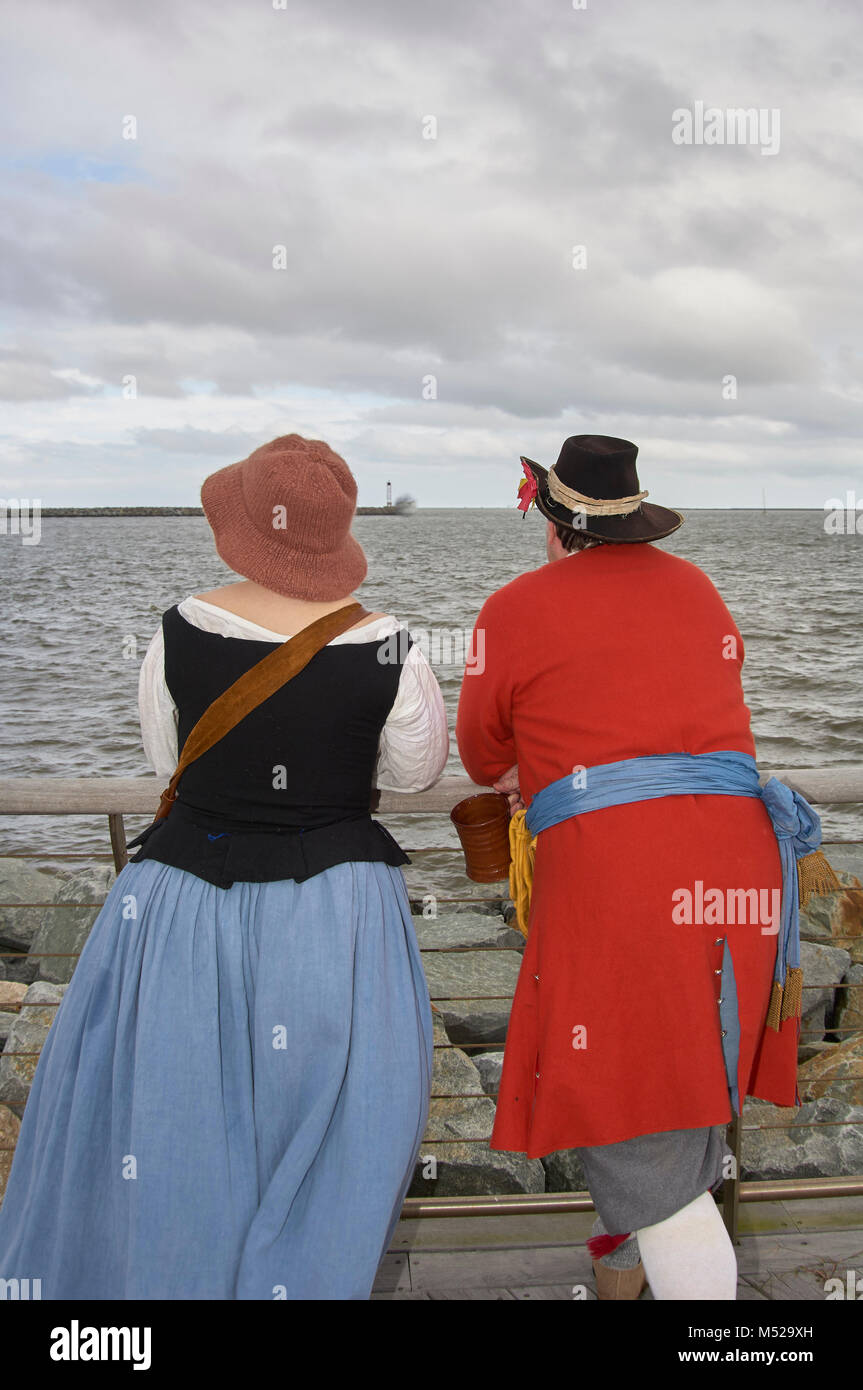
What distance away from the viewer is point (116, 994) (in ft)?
5.79

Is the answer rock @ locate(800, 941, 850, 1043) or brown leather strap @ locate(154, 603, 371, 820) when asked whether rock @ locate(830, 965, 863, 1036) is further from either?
brown leather strap @ locate(154, 603, 371, 820)

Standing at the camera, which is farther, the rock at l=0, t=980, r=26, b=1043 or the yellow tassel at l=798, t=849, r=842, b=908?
the rock at l=0, t=980, r=26, b=1043

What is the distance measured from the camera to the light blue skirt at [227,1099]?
164 centimetres

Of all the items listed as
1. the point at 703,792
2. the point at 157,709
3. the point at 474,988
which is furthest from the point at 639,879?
the point at 474,988

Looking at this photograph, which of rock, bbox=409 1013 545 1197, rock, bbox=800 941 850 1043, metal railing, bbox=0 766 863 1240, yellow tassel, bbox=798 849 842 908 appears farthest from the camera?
rock, bbox=800 941 850 1043

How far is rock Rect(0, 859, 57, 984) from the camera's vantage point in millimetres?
6453

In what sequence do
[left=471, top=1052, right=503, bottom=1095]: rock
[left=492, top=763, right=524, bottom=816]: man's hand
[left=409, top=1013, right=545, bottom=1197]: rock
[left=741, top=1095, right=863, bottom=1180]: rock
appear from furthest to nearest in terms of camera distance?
[left=471, top=1052, right=503, bottom=1095]: rock, [left=741, top=1095, right=863, bottom=1180]: rock, [left=409, top=1013, right=545, bottom=1197]: rock, [left=492, top=763, right=524, bottom=816]: man's hand

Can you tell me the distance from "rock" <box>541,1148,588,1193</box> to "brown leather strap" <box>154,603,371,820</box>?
80.7 inches

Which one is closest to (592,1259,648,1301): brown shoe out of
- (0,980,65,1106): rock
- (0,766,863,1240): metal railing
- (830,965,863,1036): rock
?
(0,766,863,1240): metal railing

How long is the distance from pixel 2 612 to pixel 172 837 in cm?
3219

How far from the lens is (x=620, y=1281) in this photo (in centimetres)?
210

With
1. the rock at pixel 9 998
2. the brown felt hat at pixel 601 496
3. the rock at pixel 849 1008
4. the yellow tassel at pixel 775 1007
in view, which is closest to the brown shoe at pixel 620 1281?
the yellow tassel at pixel 775 1007

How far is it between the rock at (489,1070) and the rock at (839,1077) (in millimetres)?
1199
